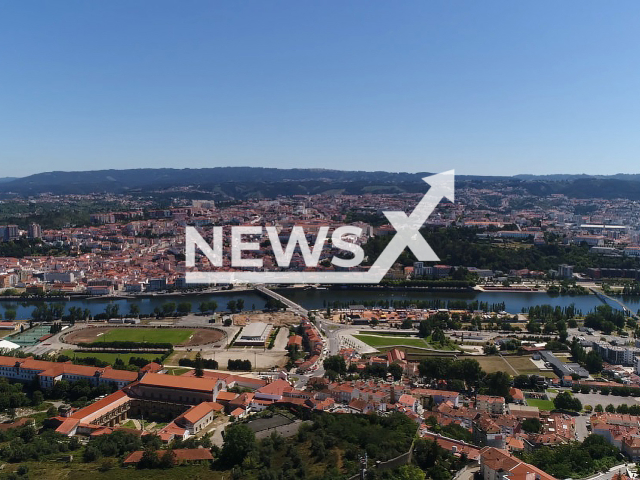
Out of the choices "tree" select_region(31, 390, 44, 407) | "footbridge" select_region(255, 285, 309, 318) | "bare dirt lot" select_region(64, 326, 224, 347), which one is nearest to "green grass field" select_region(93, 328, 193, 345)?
"bare dirt lot" select_region(64, 326, 224, 347)

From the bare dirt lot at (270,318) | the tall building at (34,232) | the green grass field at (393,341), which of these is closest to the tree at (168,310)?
the bare dirt lot at (270,318)

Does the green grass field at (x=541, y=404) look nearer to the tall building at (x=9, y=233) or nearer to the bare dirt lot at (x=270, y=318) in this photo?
the bare dirt lot at (x=270, y=318)

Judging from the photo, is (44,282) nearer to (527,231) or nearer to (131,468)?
(131,468)

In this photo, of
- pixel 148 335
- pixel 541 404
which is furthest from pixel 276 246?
pixel 541 404

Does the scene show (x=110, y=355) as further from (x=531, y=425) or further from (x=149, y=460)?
(x=531, y=425)

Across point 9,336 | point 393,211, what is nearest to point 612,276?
point 393,211

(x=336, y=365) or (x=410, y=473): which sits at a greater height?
(x=410, y=473)
